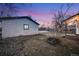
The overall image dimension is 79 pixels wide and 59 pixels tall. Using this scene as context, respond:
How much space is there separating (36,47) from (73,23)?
2.12 ft

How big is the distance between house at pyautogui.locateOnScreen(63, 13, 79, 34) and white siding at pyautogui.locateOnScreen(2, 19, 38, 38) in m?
0.48

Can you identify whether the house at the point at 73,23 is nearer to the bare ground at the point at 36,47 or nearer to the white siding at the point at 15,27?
the bare ground at the point at 36,47

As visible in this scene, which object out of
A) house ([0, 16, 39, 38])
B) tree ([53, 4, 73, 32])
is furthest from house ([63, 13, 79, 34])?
house ([0, 16, 39, 38])

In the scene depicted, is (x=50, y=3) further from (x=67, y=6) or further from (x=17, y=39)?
(x=17, y=39)

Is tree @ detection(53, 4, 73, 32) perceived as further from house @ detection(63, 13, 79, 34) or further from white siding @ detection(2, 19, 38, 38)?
white siding @ detection(2, 19, 38, 38)

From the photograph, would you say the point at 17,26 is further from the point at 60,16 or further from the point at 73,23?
the point at 73,23

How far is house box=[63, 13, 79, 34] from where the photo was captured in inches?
90.4

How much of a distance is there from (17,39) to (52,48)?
1.74 ft

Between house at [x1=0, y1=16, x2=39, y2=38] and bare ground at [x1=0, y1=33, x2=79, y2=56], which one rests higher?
house at [x1=0, y1=16, x2=39, y2=38]

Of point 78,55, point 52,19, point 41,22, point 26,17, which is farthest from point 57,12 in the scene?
point 78,55

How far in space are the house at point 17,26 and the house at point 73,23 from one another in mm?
482

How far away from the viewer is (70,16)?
2.32 m

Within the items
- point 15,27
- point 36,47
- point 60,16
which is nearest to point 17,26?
point 15,27

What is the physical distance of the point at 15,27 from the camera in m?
2.32
